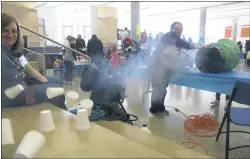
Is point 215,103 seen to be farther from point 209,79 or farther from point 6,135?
point 6,135

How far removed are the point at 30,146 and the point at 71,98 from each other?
575 millimetres

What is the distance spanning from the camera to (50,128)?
89cm

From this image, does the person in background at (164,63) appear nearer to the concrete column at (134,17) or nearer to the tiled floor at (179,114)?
the tiled floor at (179,114)

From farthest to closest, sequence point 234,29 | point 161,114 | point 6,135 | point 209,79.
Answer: point 234,29 < point 161,114 < point 209,79 < point 6,135

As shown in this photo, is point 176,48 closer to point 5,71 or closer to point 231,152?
point 231,152

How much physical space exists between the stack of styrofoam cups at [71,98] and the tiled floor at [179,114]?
1194 millimetres

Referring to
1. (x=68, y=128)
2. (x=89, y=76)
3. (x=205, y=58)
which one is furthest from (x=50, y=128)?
(x=205, y=58)

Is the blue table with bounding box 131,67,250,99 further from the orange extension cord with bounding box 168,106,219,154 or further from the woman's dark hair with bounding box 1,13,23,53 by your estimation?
the woman's dark hair with bounding box 1,13,23,53

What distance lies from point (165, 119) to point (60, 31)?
953 centimetres

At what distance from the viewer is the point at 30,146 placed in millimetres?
666

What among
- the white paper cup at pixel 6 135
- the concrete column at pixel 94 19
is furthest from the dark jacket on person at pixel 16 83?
the concrete column at pixel 94 19

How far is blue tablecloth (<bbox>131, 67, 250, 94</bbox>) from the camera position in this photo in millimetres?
2105

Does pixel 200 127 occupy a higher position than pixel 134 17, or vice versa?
pixel 134 17

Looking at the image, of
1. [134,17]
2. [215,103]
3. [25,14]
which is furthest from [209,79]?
[134,17]
